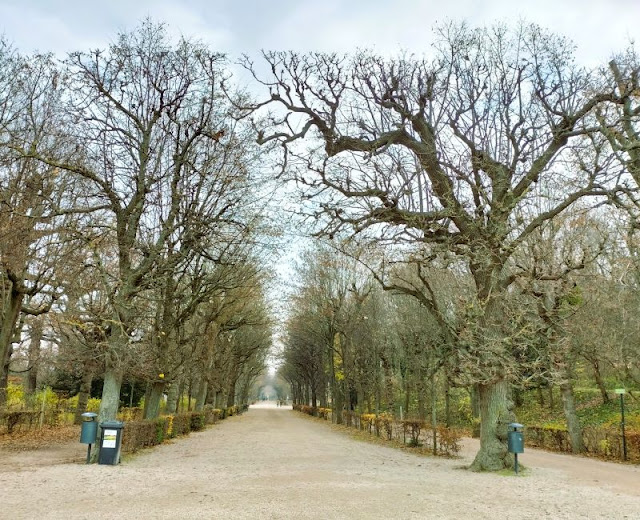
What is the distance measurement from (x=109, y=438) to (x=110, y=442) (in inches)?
3.7

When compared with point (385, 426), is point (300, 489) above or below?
above

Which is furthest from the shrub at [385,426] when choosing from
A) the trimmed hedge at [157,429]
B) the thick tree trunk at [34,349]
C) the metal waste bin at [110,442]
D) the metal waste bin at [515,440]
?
the thick tree trunk at [34,349]

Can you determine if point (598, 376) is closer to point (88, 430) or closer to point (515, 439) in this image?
point (515, 439)

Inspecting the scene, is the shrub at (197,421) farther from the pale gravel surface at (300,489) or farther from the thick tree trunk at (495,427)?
the thick tree trunk at (495,427)

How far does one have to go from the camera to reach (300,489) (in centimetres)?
873

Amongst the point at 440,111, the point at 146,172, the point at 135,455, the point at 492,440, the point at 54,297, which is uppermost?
the point at 440,111

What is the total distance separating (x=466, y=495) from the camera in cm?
858

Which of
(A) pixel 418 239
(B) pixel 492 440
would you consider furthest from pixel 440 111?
(B) pixel 492 440

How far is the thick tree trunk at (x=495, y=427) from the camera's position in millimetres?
11578

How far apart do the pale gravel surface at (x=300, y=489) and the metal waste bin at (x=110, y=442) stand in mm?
363

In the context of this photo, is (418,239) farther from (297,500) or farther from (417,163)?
(297,500)

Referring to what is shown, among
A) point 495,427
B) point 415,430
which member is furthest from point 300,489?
point 415,430

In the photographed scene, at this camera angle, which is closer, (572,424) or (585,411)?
(572,424)

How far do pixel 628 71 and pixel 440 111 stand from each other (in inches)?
172
